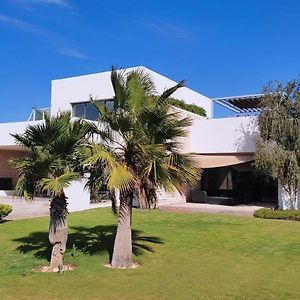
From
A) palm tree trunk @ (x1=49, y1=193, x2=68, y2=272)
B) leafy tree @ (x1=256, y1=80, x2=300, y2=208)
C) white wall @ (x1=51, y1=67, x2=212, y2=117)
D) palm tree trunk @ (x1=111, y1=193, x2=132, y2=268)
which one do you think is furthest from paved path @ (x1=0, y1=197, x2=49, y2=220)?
leafy tree @ (x1=256, y1=80, x2=300, y2=208)

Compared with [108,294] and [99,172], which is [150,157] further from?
[108,294]

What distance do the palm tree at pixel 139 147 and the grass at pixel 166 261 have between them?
1305 mm

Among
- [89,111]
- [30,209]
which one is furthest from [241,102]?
[30,209]

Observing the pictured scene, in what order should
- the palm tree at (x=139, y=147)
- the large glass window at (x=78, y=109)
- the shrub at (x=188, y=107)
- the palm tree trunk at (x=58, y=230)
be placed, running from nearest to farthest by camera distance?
the palm tree at (x=139, y=147)
the palm tree trunk at (x=58, y=230)
the shrub at (x=188, y=107)
the large glass window at (x=78, y=109)

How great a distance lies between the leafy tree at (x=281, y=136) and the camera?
2133 cm

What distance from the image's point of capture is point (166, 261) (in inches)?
442

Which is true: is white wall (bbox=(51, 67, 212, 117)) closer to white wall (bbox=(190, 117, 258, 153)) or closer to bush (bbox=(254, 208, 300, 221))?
white wall (bbox=(190, 117, 258, 153))

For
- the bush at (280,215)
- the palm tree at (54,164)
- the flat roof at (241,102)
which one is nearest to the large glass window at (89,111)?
the flat roof at (241,102)

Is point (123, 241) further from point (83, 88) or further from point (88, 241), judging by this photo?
point (83, 88)

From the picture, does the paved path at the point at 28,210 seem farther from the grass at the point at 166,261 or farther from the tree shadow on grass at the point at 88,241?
the tree shadow on grass at the point at 88,241

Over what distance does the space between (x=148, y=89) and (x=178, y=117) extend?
1107mm

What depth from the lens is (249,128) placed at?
24.8 meters

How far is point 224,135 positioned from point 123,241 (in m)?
16.8

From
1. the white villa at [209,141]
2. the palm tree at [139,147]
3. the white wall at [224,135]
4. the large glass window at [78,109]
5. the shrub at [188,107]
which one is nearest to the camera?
the palm tree at [139,147]
